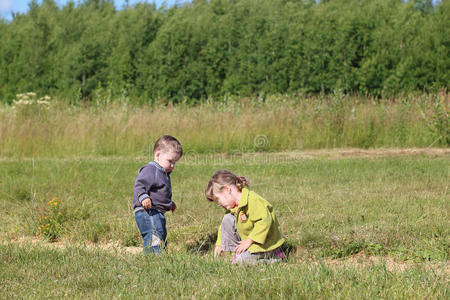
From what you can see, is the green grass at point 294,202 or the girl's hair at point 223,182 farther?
the green grass at point 294,202

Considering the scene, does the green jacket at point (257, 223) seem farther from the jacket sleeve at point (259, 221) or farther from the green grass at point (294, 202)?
the green grass at point (294, 202)

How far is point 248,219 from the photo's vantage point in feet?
14.9

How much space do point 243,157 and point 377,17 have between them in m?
10.4

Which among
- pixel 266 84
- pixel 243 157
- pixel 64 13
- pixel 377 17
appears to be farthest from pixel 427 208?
pixel 64 13

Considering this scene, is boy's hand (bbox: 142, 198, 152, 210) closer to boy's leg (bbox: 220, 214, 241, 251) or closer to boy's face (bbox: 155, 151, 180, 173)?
boy's face (bbox: 155, 151, 180, 173)

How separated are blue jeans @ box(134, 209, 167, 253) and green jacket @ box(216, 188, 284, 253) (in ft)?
2.59

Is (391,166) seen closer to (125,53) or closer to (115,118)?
(115,118)

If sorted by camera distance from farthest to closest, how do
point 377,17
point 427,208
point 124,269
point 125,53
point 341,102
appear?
point 125,53 → point 377,17 → point 341,102 → point 427,208 → point 124,269

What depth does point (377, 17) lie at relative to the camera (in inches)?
734

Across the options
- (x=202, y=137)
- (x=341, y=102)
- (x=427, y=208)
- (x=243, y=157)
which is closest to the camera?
(x=427, y=208)

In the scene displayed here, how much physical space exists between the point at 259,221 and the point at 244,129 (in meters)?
7.85

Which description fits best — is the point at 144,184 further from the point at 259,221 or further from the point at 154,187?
the point at 259,221

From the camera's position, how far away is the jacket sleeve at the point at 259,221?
441 cm

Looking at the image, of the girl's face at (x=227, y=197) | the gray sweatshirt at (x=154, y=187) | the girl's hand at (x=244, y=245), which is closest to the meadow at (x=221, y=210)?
the girl's hand at (x=244, y=245)
